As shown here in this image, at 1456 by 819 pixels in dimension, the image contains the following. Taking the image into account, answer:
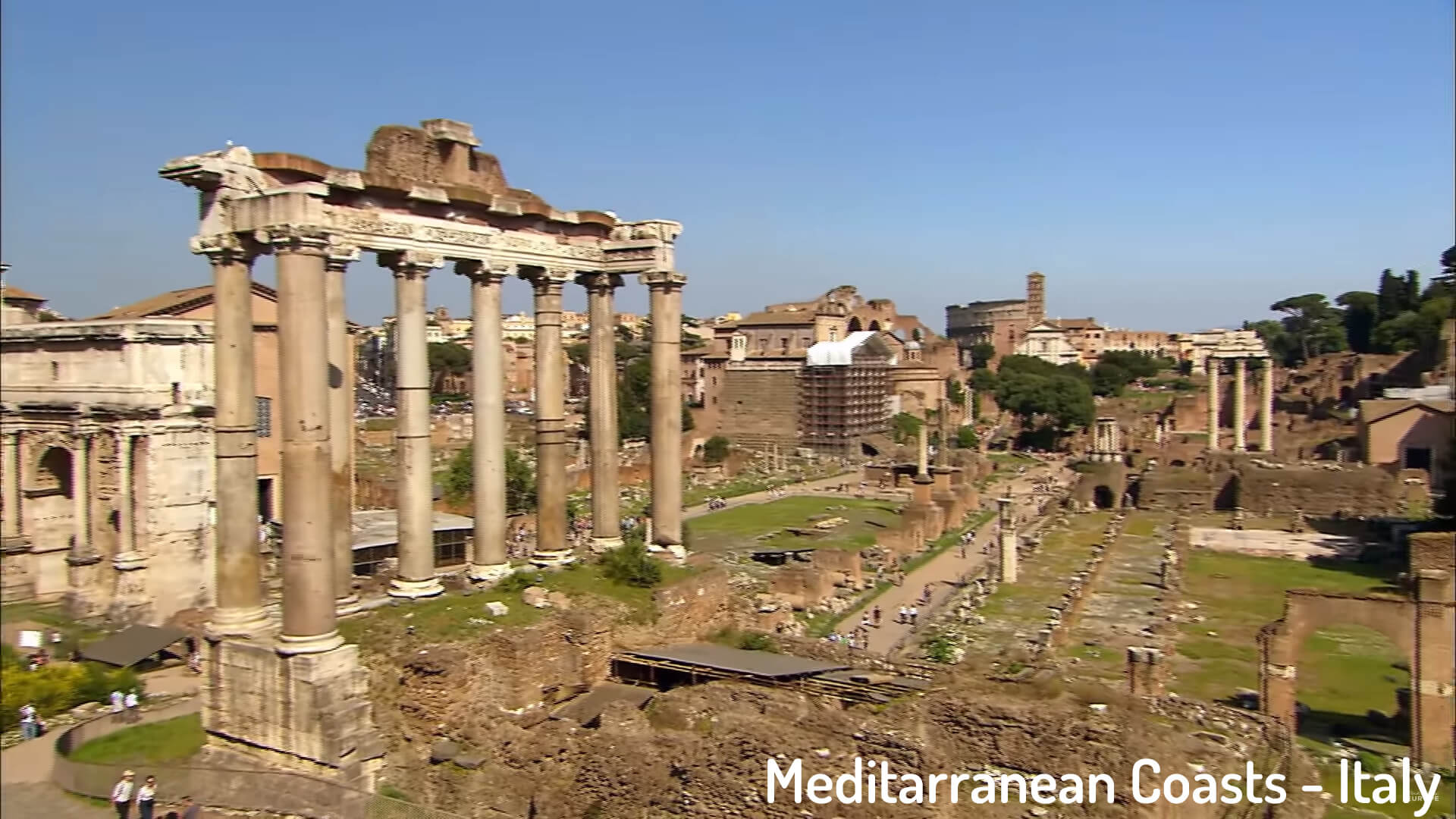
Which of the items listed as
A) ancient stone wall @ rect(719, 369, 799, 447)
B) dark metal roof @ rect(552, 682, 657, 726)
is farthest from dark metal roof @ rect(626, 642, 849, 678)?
ancient stone wall @ rect(719, 369, 799, 447)

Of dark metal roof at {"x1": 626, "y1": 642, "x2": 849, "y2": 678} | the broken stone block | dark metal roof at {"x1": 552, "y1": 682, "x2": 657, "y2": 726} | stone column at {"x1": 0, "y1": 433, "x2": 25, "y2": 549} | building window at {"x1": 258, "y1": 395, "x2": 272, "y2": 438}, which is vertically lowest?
the broken stone block

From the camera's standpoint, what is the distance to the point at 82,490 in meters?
24.9

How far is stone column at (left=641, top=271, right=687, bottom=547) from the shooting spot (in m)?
16.8

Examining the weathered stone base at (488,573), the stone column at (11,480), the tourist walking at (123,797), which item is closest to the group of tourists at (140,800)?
the tourist walking at (123,797)

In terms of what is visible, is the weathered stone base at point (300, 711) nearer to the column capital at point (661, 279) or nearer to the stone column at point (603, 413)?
the stone column at point (603, 413)

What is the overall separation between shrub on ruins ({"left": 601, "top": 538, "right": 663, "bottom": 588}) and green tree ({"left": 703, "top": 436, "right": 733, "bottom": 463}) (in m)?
50.5

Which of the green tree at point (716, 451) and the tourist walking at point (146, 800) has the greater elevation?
the tourist walking at point (146, 800)

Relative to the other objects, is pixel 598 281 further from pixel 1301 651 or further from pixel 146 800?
pixel 1301 651

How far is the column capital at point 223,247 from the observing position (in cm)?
1263

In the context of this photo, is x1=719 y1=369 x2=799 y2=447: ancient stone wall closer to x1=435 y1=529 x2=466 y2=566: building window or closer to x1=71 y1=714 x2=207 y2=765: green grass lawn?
x1=435 y1=529 x2=466 y2=566: building window

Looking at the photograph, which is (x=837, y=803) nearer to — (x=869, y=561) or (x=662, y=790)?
(x=662, y=790)

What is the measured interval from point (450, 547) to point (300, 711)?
17806 millimetres

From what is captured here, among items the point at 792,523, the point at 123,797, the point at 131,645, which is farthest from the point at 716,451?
the point at 123,797

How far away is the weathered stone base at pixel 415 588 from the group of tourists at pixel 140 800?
148 inches
